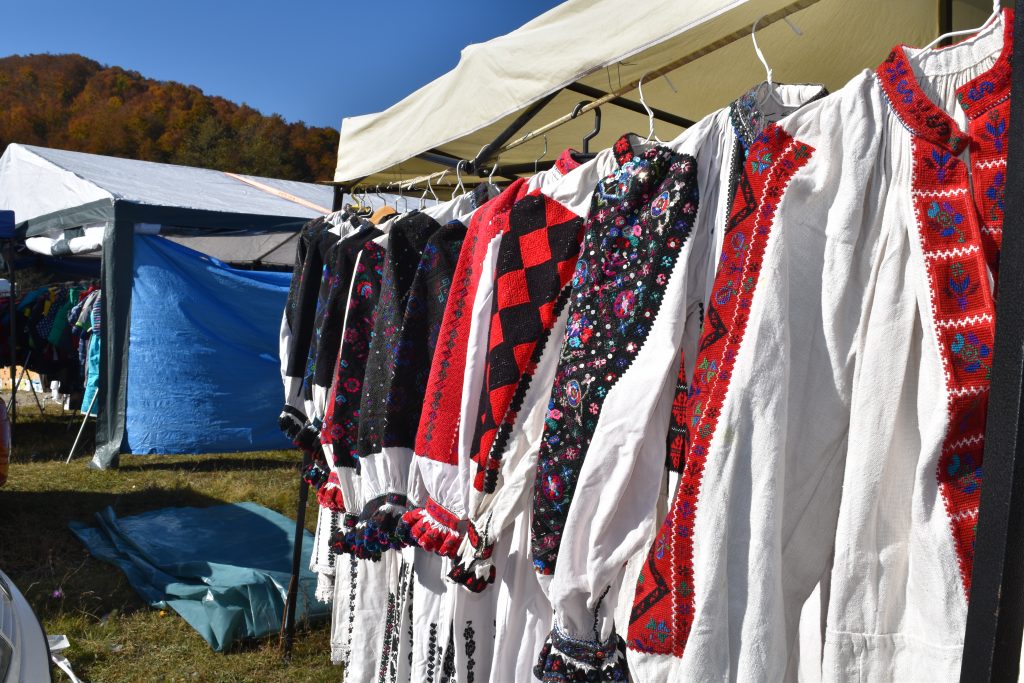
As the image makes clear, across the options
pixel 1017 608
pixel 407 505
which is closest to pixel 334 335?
pixel 407 505

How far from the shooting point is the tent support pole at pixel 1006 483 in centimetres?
68

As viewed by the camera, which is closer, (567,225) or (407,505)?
(567,225)

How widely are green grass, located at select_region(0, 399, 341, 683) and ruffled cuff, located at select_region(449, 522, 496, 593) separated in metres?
1.92

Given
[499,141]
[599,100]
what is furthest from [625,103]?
[599,100]

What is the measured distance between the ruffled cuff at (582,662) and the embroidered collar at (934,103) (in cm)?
88

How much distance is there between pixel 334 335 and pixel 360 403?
15.7 inches

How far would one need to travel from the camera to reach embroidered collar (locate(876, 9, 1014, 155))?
89 cm

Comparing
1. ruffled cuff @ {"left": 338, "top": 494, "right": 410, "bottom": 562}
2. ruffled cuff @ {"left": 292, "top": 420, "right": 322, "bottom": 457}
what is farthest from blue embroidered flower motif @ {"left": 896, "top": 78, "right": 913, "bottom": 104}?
ruffled cuff @ {"left": 292, "top": 420, "right": 322, "bottom": 457}

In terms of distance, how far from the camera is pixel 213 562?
4125 millimetres

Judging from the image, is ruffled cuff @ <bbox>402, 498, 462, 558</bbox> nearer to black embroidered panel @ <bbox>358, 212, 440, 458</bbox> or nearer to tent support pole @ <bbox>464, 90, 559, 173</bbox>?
black embroidered panel @ <bbox>358, 212, 440, 458</bbox>

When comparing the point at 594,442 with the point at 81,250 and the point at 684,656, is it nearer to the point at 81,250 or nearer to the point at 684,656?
the point at 684,656

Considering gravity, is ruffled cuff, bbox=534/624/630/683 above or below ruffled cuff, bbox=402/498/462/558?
below

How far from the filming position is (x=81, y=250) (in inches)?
278

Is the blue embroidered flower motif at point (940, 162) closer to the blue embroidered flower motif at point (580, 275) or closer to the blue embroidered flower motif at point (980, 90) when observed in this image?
the blue embroidered flower motif at point (980, 90)
